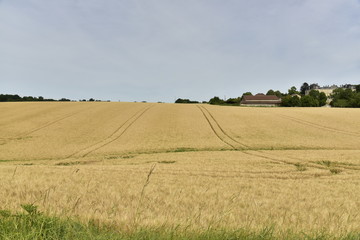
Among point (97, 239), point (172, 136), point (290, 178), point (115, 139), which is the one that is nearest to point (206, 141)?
point (172, 136)

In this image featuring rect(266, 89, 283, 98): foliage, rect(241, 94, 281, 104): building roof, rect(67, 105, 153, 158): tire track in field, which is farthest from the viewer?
rect(266, 89, 283, 98): foliage

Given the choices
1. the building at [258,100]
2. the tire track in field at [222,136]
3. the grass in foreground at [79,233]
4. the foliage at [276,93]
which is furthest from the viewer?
the foliage at [276,93]

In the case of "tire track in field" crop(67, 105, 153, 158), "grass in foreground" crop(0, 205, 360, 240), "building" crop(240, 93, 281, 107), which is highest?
"building" crop(240, 93, 281, 107)

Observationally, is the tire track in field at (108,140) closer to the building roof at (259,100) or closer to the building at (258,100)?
the building at (258,100)

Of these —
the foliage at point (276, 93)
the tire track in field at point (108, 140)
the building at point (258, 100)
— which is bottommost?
the tire track in field at point (108, 140)

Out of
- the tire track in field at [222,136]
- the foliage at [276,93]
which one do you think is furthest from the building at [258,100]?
the tire track in field at [222,136]

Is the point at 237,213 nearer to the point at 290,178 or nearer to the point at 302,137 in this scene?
the point at 290,178

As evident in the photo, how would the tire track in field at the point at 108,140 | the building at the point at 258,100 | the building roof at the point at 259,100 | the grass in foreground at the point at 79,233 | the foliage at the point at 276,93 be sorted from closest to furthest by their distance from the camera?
the grass in foreground at the point at 79,233 → the tire track in field at the point at 108,140 → the building roof at the point at 259,100 → the building at the point at 258,100 → the foliage at the point at 276,93

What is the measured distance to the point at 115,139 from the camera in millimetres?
32406

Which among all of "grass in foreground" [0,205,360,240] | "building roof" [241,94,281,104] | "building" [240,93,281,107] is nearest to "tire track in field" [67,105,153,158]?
"grass in foreground" [0,205,360,240]

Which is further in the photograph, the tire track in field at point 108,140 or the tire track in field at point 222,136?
the tire track in field at point 222,136

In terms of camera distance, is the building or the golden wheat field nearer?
the golden wheat field

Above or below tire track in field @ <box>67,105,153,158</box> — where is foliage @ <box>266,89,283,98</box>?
above

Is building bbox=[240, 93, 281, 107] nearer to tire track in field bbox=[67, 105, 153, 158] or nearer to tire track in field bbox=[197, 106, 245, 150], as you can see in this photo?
tire track in field bbox=[197, 106, 245, 150]
